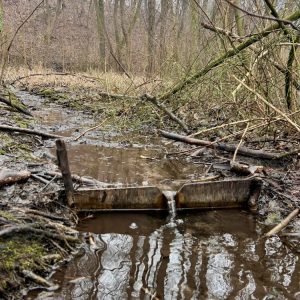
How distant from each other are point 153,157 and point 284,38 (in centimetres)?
253

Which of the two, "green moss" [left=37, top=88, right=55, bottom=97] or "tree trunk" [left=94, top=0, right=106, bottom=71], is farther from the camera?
"tree trunk" [left=94, top=0, right=106, bottom=71]

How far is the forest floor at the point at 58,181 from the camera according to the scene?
3016 mm

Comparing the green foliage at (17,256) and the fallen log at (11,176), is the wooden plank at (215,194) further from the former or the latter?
the green foliage at (17,256)

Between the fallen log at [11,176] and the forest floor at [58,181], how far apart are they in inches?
2.3

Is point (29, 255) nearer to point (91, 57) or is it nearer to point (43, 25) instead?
point (91, 57)

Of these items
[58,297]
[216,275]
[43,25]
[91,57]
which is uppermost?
[43,25]

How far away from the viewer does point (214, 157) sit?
6.45 metres

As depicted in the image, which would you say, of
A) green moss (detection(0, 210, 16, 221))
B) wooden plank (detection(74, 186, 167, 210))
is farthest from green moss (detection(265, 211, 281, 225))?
green moss (detection(0, 210, 16, 221))

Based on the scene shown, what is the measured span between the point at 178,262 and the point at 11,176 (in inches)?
77.3

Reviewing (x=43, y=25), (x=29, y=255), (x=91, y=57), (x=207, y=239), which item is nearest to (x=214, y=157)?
(x=207, y=239)

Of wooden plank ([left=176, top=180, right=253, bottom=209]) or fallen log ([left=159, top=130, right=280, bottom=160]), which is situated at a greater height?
fallen log ([left=159, top=130, right=280, bottom=160])

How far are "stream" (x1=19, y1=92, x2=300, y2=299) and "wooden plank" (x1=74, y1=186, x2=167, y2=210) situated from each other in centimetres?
10

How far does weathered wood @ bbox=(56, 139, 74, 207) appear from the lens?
12.9 feet

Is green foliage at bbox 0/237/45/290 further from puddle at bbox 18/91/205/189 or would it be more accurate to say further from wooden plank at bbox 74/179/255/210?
puddle at bbox 18/91/205/189
